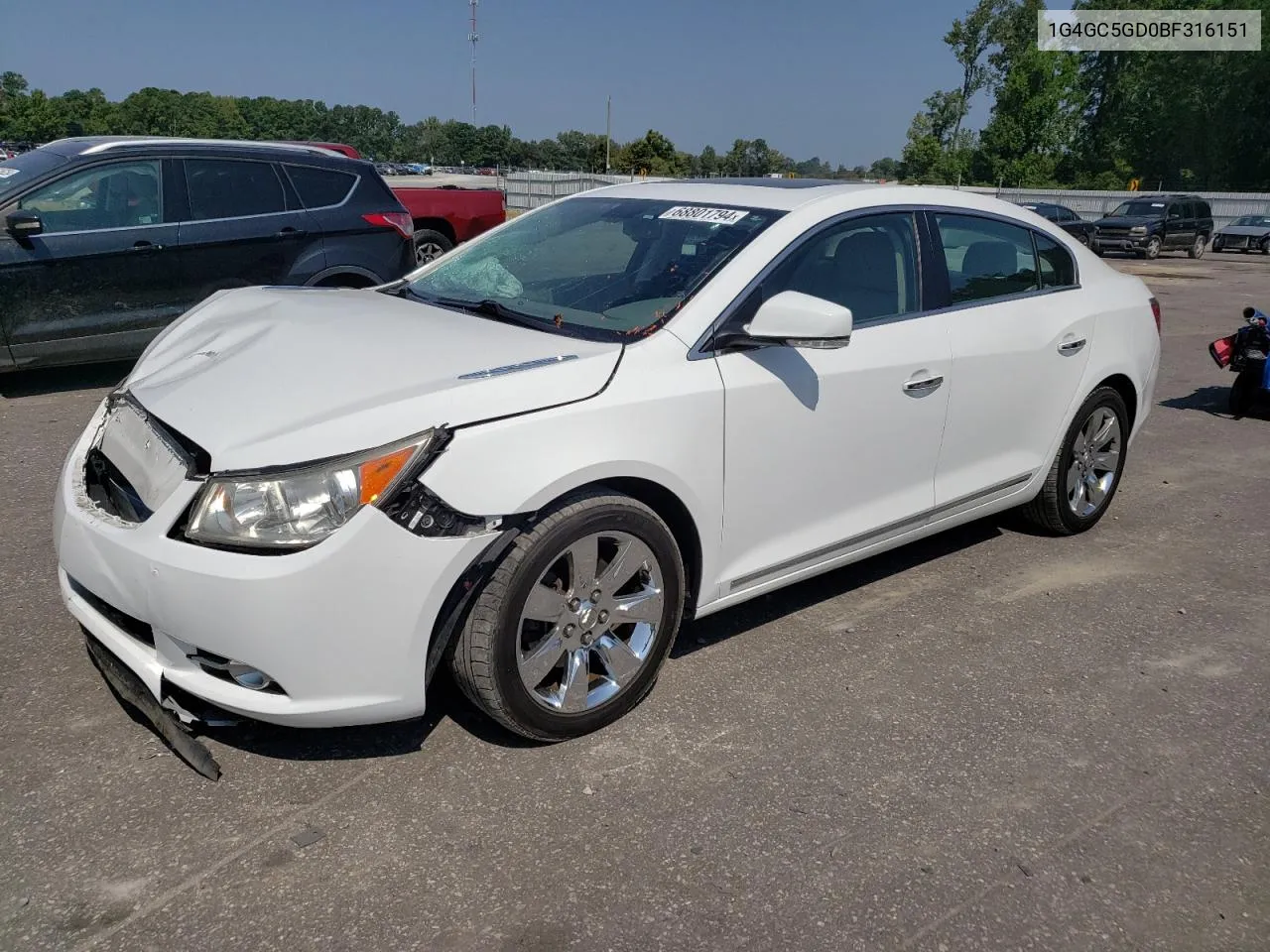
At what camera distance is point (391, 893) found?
2.39 meters

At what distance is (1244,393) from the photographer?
25.4 feet

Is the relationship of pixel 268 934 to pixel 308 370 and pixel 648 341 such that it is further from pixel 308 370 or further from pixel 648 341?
pixel 648 341

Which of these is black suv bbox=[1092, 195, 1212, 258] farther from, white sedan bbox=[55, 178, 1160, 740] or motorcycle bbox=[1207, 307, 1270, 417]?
white sedan bbox=[55, 178, 1160, 740]

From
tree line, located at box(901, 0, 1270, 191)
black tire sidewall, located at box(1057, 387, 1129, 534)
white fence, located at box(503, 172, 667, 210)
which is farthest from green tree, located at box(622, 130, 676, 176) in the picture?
black tire sidewall, located at box(1057, 387, 1129, 534)

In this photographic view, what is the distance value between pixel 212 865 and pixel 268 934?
0.30 m

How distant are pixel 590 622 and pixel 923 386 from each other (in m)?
1.63

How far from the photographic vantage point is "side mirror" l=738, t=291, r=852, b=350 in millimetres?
3080

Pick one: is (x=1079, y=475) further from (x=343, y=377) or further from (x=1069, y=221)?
(x=1069, y=221)

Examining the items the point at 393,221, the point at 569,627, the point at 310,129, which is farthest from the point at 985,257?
the point at 310,129

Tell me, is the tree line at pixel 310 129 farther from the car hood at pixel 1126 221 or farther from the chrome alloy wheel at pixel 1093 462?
the chrome alloy wheel at pixel 1093 462

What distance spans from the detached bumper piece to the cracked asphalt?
7 centimetres

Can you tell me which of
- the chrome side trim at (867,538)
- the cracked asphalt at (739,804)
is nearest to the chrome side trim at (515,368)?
the chrome side trim at (867,538)

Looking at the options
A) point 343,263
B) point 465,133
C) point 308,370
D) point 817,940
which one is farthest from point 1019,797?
point 465,133

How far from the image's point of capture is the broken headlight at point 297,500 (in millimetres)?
2510
